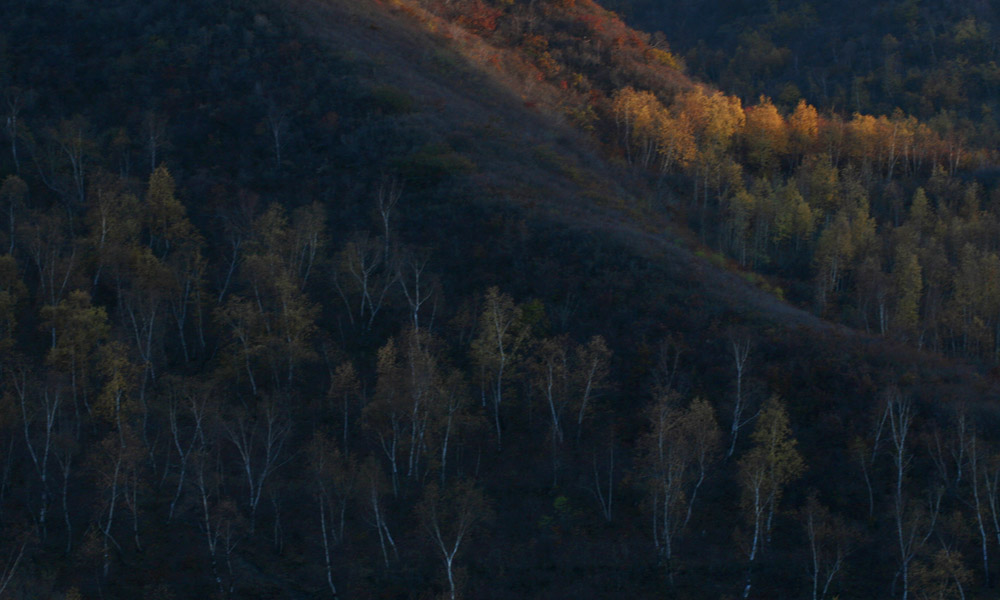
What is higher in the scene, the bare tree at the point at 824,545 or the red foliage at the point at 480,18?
the red foliage at the point at 480,18

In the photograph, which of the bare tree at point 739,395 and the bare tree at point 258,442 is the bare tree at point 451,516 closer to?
the bare tree at point 258,442

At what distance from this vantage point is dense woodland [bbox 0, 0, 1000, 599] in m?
45.4

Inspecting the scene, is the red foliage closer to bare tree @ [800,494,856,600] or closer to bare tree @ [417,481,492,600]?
bare tree @ [417,481,492,600]

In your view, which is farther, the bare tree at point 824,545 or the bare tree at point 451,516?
the bare tree at point 451,516

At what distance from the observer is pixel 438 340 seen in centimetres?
5741

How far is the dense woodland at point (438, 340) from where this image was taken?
45.4 metres

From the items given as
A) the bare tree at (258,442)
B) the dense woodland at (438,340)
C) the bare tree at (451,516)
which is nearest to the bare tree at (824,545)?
the dense woodland at (438,340)

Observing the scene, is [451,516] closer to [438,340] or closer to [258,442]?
[258,442]

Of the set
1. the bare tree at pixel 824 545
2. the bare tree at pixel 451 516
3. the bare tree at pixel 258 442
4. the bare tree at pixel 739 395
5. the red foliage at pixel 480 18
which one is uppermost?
the red foliage at pixel 480 18

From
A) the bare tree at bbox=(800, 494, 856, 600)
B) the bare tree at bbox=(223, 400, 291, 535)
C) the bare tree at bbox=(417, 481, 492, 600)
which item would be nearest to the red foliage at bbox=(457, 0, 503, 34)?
the bare tree at bbox=(223, 400, 291, 535)

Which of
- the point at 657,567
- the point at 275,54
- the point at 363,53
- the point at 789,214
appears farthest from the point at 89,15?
the point at 657,567

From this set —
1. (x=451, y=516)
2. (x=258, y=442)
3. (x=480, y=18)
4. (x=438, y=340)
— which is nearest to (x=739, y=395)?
(x=451, y=516)

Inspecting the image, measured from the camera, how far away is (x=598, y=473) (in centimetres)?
5091

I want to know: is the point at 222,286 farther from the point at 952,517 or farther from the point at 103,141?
the point at 952,517
